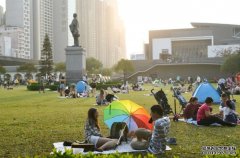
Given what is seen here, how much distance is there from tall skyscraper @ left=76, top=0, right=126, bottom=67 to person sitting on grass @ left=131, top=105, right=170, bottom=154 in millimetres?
121846

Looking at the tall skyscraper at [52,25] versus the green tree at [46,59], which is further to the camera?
the tall skyscraper at [52,25]

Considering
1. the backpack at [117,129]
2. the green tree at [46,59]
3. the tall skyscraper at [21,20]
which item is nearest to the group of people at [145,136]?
the backpack at [117,129]

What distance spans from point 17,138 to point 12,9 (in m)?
110

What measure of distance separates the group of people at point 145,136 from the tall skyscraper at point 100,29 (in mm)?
121277

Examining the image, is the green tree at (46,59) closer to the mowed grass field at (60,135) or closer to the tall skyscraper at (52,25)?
the mowed grass field at (60,135)

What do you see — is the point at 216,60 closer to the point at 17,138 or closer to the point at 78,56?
the point at 78,56

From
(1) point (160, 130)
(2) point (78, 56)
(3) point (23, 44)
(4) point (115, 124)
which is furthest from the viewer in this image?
(3) point (23, 44)

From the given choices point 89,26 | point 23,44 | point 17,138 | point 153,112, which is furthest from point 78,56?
point 89,26

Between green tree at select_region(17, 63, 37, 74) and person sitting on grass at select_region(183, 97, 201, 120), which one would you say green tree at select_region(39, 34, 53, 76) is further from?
person sitting on grass at select_region(183, 97, 201, 120)

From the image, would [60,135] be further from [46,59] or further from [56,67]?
[56,67]

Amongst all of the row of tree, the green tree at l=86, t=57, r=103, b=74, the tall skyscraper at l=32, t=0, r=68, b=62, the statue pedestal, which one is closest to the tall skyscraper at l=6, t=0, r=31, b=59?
the tall skyscraper at l=32, t=0, r=68, b=62

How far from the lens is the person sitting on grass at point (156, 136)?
725 cm

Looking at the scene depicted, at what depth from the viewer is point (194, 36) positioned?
114312 millimetres

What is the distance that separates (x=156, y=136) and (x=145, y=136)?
0.48 meters
